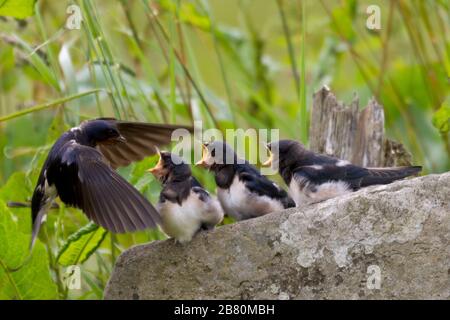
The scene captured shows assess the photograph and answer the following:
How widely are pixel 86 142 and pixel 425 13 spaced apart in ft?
5.40

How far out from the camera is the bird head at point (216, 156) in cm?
291

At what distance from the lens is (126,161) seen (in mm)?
3248

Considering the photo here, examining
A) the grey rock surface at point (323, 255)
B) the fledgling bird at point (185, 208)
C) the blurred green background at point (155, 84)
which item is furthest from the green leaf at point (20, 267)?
the fledgling bird at point (185, 208)

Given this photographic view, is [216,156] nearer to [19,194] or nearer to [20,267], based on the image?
[20,267]

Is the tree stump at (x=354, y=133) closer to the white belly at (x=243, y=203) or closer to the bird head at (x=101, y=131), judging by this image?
the white belly at (x=243, y=203)

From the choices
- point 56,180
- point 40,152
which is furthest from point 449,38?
point 56,180

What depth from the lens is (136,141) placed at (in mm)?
3199

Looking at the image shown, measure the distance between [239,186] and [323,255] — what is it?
14.5 inches

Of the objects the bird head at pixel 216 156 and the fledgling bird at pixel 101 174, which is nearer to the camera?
the fledgling bird at pixel 101 174

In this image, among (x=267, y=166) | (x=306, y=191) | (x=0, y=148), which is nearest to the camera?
(x=306, y=191)

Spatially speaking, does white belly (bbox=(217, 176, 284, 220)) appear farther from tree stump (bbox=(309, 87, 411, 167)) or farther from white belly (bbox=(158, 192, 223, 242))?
tree stump (bbox=(309, 87, 411, 167))

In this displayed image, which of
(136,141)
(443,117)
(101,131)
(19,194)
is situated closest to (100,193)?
(101,131)

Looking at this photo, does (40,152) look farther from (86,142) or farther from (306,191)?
(306,191)
